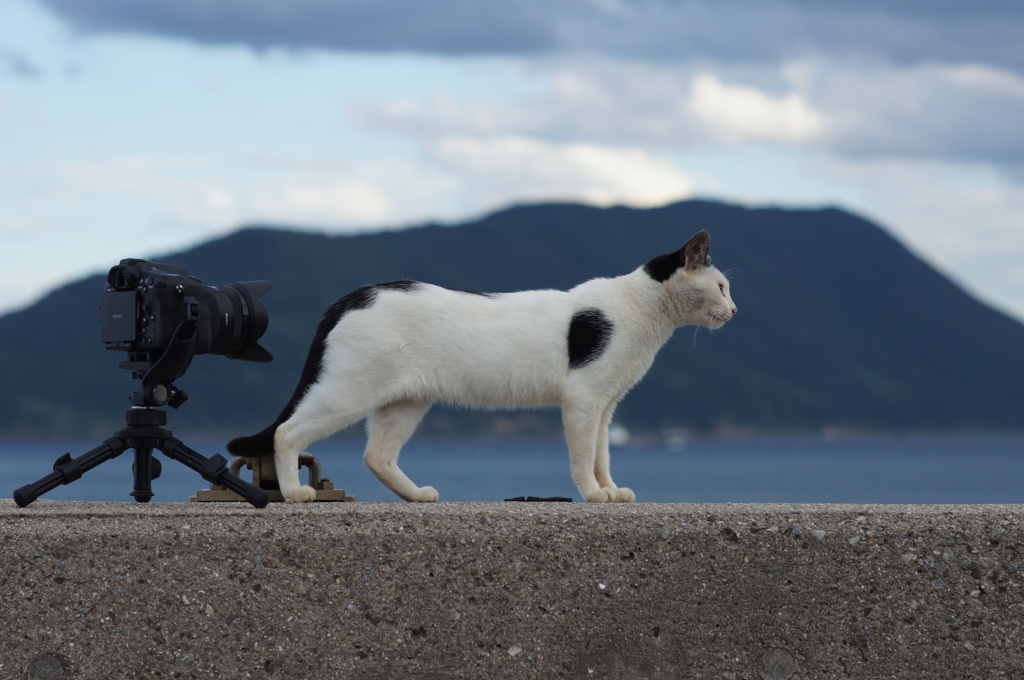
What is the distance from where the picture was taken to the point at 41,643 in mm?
3797

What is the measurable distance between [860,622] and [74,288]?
335 ft

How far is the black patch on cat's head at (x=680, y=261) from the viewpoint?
494cm

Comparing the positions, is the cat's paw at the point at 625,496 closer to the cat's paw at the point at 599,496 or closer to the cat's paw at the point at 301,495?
the cat's paw at the point at 599,496

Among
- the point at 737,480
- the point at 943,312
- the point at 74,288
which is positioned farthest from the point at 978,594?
the point at 943,312

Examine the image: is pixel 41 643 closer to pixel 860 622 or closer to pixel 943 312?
pixel 860 622

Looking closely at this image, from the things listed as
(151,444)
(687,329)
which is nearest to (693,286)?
(151,444)

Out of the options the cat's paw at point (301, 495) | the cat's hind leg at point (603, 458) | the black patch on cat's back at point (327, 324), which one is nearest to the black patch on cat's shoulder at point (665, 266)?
the cat's hind leg at point (603, 458)

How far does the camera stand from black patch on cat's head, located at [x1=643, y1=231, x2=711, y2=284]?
4941 millimetres

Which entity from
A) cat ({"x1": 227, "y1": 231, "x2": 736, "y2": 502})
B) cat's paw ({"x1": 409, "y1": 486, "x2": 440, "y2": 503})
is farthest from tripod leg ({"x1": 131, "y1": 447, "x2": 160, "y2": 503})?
cat's paw ({"x1": 409, "y1": 486, "x2": 440, "y2": 503})

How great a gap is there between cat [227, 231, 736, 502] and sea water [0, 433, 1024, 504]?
2578 cm

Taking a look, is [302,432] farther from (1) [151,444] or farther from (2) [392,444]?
(1) [151,444]

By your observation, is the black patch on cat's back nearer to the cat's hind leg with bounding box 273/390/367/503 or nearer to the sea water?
the cat's hind leg with bounding box 273/390/367/503

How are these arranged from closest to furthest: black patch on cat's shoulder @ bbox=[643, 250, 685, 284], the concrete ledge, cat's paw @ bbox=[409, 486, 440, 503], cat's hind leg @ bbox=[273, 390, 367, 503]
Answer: the concrete ledge, cat's hind leg @ bbox=[273, 390, 367, 503], cat's paw @ bbox=[409, 486, 440, 503], black patch on cat's shoulder @ bbox=[643, 250, 685, 284]

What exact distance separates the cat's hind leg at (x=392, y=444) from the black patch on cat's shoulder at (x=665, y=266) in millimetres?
1189
